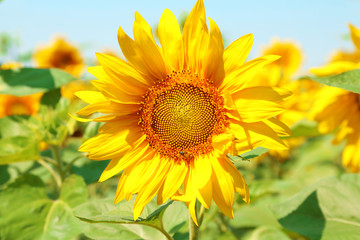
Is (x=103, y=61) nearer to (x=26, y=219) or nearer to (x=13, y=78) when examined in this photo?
(x=26, y=219)

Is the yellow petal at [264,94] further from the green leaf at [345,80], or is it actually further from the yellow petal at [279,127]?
the green leaf at [345,80]

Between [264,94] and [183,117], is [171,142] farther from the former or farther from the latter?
[264,94]

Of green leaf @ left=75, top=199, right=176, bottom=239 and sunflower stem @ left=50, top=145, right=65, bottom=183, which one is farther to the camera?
sunflower stem @ left=50, top=145, right=65, bottom=183

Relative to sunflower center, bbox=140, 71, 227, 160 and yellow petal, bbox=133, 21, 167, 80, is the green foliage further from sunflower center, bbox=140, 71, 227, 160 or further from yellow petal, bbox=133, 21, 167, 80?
yellow petal, bbox=133, 21, 167, 80

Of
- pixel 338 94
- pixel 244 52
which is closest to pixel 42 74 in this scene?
pixel 244 52

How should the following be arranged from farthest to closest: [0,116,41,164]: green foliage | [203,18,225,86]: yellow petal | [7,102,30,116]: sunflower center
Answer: [7,102,30,116]: sunflower center
[0,116,41,164]: green foliage
[203,18,225,86]: yellow petal

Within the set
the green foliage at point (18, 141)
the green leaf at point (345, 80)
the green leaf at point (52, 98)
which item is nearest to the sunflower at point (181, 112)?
the green leaf at point (345, 80)

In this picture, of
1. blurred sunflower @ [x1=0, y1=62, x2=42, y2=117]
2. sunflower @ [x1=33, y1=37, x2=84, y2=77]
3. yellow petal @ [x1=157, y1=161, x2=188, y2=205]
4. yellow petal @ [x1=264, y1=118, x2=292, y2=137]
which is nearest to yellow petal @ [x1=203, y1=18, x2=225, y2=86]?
yellow petal @ [x1=264, y1=118, x2=292, y2=137]
